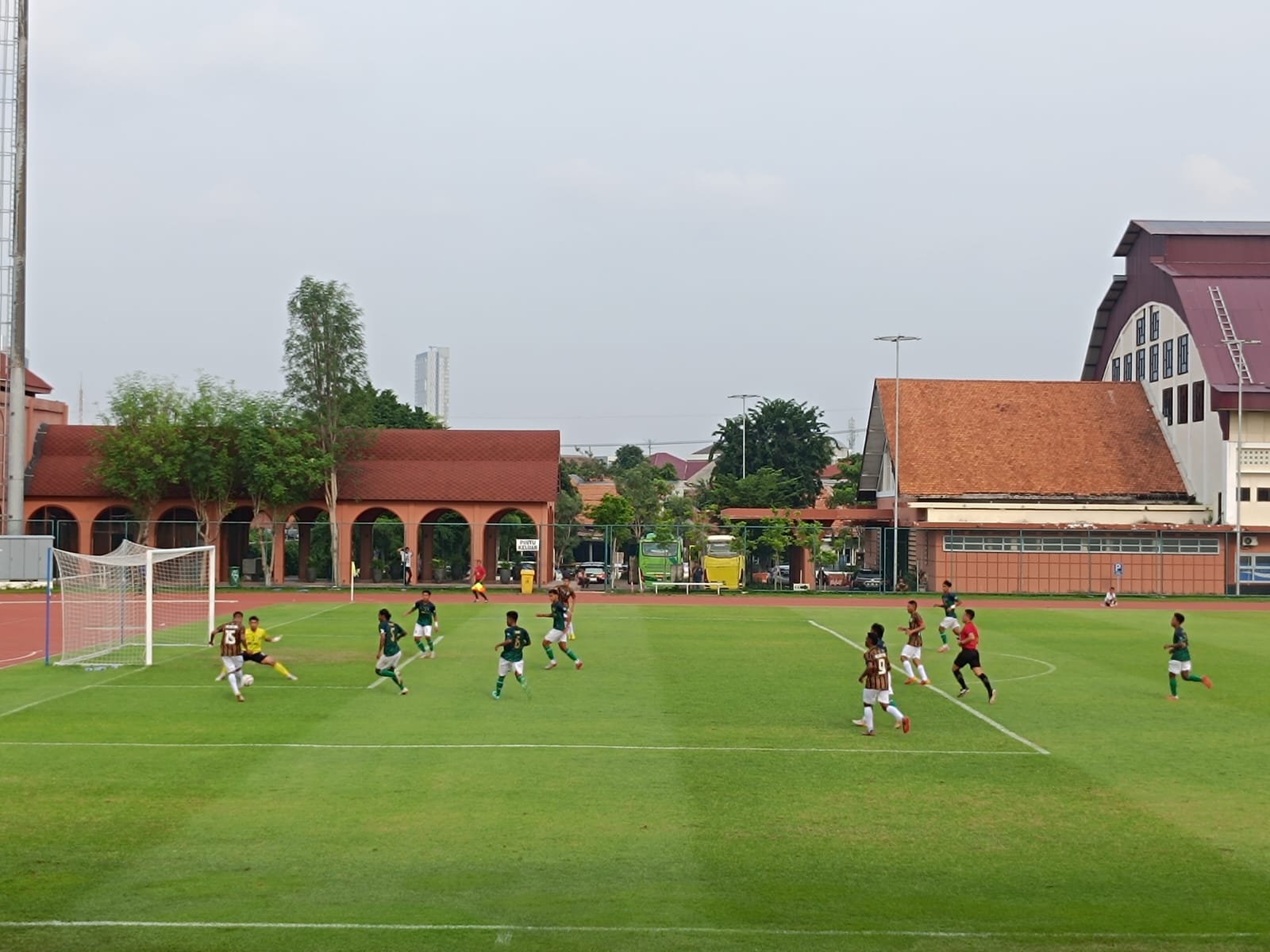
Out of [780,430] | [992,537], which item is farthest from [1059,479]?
[780,430]

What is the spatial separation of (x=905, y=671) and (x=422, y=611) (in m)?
10.6

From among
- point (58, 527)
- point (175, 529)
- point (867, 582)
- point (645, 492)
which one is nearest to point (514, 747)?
point (867, 582)

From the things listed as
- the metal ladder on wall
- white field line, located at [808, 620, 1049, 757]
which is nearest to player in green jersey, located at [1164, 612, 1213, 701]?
white field line, located at [808, 620, 1049, 757]

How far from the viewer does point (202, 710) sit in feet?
68.0

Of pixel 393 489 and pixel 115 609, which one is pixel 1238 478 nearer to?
pixel 393 489

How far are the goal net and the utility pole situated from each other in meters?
22.9

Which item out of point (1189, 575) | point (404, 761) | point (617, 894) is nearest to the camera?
point (617, 894)

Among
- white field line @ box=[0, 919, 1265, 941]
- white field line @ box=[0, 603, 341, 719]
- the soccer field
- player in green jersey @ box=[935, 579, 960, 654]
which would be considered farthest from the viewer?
player in green jersey @ box=[935, 579, 960, 654]

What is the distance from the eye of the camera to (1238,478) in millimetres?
56438

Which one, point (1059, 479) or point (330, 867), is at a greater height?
point (1059, 479)

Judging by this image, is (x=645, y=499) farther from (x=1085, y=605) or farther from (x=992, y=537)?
(x=1085, y=605)

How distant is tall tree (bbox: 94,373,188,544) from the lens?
55.8 metres

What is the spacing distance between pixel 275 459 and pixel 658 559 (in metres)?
17.5

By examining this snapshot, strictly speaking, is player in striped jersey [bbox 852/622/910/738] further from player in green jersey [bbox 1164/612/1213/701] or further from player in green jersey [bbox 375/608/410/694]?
player in green jersey [bbox 375/608/410/694]
